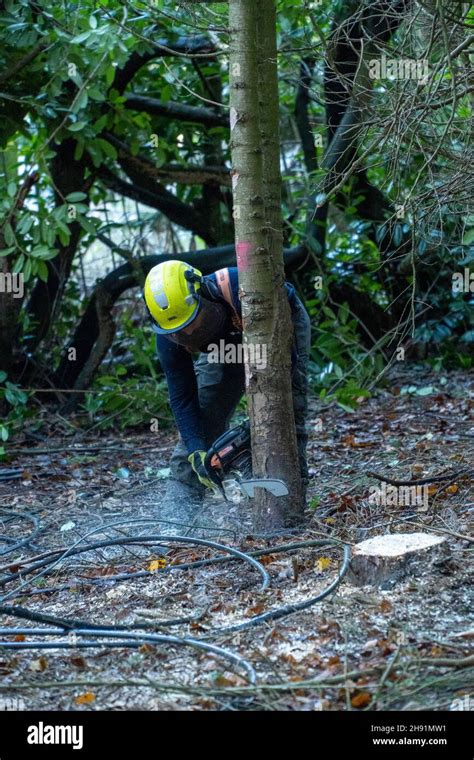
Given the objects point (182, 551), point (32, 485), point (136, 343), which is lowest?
point (182, 551)

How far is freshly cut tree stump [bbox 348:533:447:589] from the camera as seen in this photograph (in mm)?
3447

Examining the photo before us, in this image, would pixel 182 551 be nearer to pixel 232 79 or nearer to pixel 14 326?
pixel 232 79

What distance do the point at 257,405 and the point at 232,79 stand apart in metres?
1.53

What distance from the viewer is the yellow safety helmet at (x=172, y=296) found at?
430cm

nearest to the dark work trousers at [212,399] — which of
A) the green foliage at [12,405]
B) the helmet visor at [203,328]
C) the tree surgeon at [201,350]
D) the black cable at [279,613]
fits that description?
the tree surgeon at [201,350]

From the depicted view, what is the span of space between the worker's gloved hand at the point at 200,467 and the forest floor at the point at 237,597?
0.83 ft

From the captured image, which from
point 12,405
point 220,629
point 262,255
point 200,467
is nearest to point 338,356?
point 12,405

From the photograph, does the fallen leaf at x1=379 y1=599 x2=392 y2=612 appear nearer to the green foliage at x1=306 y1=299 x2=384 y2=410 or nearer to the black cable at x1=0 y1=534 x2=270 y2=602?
the black cable at x1=0 y1=534 x2=270 y2=602

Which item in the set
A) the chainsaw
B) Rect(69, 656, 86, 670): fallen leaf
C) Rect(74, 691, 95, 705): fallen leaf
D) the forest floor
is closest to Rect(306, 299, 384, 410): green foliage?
the forest floor

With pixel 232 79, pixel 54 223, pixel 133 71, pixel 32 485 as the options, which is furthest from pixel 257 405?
pixel 133 71

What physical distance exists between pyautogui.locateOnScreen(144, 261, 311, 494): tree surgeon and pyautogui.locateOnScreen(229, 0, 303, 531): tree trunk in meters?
0.37

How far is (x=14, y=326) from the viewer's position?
24.8 ft

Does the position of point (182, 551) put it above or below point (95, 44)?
below

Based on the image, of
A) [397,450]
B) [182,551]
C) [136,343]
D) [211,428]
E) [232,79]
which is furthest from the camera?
[136,343]
